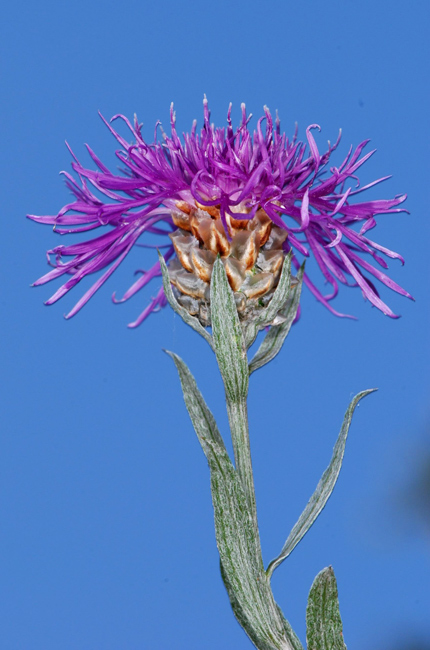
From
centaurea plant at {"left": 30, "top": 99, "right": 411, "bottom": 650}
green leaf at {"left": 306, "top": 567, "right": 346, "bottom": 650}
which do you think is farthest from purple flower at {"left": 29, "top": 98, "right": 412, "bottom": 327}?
green leaf at {"left": 306, "top": 567, "right": 346, "bottom": 650}

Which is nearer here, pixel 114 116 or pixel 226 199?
pixel 226 199

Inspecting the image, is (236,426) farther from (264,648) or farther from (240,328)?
(264,648)

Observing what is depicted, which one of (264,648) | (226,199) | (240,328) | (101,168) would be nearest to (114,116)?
(101,168)

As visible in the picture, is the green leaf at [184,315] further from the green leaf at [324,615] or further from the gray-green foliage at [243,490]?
the green leaf at [324,615]

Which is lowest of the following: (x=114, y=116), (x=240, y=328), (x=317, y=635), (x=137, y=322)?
(x=317, y=635)

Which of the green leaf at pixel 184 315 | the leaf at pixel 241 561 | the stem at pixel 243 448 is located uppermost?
the green leaf at pixel 184 315

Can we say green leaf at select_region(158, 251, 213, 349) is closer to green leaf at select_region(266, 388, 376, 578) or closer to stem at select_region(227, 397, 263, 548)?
stem at select_region(227, 397, 263, 548)

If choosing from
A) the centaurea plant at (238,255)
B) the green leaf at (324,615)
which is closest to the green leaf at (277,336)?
the centaurea plant at (238,255)
